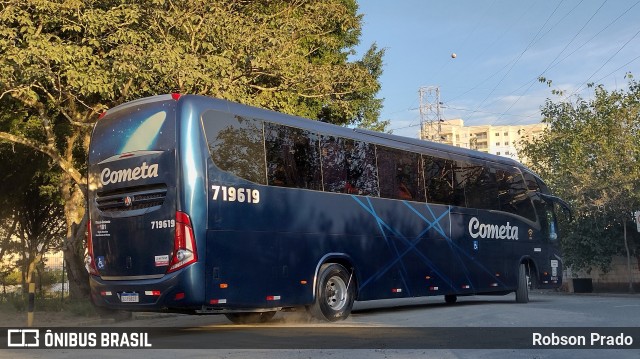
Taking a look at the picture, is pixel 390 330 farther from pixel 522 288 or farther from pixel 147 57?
pixel 522 288

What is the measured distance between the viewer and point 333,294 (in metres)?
13.1

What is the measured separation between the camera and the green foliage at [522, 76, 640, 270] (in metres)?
36.4

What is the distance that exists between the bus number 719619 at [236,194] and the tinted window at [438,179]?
5430 millimetres

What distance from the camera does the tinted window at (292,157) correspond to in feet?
39.2

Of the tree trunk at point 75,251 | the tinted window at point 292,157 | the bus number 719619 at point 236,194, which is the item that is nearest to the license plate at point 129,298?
the bus number 719619 at point 236,194

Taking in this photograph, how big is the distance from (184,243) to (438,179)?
742cm

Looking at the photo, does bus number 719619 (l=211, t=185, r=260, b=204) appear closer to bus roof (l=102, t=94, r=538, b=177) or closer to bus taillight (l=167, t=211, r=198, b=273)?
bus taillight (l=167, t=211, r=198, b=273)

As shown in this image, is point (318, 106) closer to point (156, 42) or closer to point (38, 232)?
point (156, 42)

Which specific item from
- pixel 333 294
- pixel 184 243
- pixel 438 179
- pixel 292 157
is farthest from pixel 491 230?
pixel 184 243

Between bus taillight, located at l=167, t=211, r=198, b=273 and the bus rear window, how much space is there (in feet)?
3.77

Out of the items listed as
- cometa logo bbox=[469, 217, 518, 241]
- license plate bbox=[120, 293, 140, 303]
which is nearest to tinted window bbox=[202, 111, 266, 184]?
license plate bbox=[120, 293, 140, 303]

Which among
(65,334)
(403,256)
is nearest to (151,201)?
(65,334)

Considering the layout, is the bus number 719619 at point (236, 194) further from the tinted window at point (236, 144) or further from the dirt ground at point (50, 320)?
the dirt ground at point (50, 320)

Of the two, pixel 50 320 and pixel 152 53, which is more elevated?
pixel 152 53
